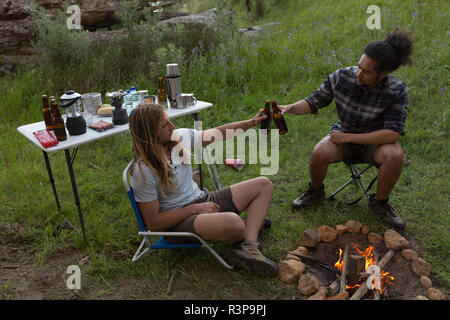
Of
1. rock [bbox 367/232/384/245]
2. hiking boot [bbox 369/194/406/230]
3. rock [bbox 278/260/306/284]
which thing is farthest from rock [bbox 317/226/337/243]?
hiking boot [bbox 369/194/406/230]

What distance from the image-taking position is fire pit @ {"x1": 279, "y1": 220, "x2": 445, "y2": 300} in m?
2.49

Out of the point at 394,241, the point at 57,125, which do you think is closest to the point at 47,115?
the point at 57,125

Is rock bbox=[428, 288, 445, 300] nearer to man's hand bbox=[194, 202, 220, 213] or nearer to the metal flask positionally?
man's hand bbox=[194, 202, 220, 213]

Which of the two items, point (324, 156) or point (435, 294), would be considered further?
point (324, 156)

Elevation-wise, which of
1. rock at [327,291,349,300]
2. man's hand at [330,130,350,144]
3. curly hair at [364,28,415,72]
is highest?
curly hair at [364,28,415,72]

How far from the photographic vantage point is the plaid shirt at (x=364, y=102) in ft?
10.1

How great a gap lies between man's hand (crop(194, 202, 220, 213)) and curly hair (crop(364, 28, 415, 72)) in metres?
1.68

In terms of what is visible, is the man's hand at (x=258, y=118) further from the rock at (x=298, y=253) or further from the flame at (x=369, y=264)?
the flame at (x=369, y=264)

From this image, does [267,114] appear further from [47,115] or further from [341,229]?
[47,115]

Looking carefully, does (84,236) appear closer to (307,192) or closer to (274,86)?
(307,192)

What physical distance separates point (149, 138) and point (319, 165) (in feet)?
5.23

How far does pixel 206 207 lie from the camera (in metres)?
2.67

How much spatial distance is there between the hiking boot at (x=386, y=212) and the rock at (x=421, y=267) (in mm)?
489

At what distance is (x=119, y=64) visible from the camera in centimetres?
602
